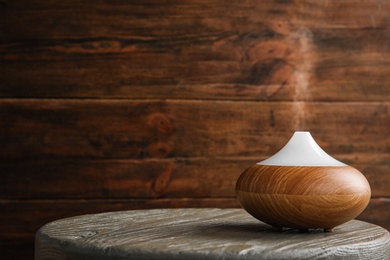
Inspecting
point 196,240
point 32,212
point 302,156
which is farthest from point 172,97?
point 196,240

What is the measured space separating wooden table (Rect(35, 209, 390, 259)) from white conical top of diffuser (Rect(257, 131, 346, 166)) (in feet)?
0.34

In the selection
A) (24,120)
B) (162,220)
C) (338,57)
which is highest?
(338,57)

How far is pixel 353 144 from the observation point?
1624 millimetres

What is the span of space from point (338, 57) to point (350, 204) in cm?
74

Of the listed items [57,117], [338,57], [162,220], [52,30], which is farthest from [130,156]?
[338,57]

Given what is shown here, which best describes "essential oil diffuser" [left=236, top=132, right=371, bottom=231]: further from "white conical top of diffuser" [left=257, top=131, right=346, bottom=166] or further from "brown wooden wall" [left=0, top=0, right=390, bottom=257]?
"brown wooden wall" [left=0, top=0, right=390, bottom=257]

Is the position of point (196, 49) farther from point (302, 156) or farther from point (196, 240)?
point (196, 240)

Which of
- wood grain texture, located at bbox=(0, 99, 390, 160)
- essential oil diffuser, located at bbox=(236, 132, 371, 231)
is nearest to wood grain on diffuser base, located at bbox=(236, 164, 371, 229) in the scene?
essential oil diffuser, located at bbox=(236, 132, 371, 231)

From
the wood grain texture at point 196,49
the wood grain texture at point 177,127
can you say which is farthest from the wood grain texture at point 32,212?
the wood grain texture at point 196,49

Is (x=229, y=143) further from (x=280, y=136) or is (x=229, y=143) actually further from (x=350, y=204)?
(x=350, y=204)

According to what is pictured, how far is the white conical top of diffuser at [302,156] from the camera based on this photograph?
3.30 feet

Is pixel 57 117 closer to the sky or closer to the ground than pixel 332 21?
closer to the ground

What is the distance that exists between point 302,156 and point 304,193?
0.09m

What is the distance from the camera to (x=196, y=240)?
2.94 ft
